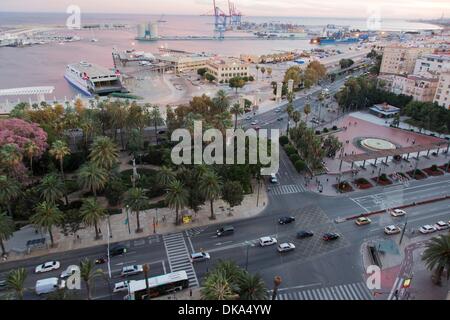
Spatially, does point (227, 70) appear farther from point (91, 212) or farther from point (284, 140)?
point (91, 212)

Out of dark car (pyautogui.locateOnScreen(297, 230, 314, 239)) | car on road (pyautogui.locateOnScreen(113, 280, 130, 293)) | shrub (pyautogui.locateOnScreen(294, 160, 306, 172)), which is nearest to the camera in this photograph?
car on road (pyautogui.locateOnScreen(113, 280, 130, 293))

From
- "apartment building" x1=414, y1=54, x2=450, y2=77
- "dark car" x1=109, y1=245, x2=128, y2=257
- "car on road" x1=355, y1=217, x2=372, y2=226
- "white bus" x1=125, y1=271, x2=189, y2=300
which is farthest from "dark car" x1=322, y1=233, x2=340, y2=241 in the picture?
"apartment building" x1=414, y1=54, x2=450, y2=77

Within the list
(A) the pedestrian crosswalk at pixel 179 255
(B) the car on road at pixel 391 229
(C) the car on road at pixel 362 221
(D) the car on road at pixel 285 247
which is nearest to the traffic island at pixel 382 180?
(C) the car on road at pixel 362 221

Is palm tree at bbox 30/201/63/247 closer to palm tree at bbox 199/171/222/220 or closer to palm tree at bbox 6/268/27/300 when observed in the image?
palm tree at bbox 6/268/27/300

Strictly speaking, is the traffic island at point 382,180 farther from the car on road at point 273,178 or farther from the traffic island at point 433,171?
the car on road at point 273,178

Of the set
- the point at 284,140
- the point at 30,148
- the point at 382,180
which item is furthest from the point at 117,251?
the point at 284,140
